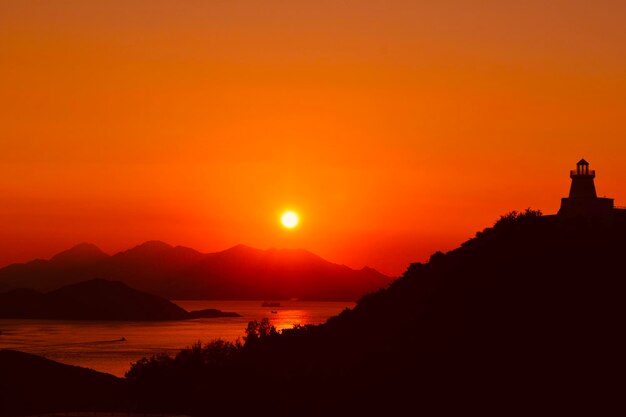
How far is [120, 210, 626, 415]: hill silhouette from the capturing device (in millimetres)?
55688

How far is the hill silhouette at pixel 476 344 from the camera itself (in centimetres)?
5569

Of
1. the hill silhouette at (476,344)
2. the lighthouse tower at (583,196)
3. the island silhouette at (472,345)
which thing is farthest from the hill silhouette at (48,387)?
the lighthouse tower at (583,196)

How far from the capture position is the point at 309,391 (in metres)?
70.4

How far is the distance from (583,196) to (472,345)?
883 inches

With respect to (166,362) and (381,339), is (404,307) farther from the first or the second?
(166,362)

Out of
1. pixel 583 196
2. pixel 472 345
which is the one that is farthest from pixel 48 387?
pixel 583 196

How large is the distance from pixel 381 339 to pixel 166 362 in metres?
32.1

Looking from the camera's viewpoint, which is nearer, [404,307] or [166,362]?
[404,307]

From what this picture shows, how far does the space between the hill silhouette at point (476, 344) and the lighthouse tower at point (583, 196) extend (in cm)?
188

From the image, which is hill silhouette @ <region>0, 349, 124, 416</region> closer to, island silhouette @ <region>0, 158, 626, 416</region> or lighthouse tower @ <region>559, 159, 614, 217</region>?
island silhouette @ <region>0, 158, 626, 416</region>

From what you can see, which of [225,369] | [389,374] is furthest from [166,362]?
[389,374]

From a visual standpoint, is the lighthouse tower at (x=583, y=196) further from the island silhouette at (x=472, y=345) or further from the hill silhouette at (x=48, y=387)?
the hill silhouette at (x=48, y=387)

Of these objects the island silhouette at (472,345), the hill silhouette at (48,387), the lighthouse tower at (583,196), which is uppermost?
the lighthouse tower at (583,196)

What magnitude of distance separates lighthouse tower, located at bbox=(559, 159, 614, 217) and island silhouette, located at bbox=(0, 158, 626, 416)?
0.57 feet
